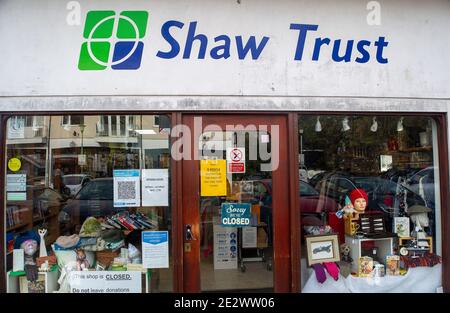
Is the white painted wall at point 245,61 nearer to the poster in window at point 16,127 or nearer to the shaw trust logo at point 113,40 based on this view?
the shaw trust logo at point 113,40

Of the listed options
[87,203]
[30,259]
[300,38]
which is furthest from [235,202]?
[30,259]

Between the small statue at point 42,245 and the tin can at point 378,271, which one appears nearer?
the small statue at point 42,245

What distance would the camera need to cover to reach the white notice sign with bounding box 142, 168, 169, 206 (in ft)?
12.8

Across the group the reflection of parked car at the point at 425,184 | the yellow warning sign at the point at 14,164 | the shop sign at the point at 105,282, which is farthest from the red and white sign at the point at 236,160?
the yellow warning sign at the point at 14,164

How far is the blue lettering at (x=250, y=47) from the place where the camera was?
389 cm

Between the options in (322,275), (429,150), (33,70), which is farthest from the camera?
(429,150)

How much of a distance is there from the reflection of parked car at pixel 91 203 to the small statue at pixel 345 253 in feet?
8.39

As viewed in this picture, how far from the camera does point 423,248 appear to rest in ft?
13.9

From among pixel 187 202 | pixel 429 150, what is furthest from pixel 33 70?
pixel 429 150

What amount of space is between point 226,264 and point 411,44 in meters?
3.21

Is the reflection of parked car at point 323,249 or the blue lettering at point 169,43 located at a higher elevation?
the blue lettering at point 169,43

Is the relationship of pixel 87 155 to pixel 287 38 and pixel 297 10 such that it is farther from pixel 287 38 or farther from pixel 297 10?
pixel 297 10

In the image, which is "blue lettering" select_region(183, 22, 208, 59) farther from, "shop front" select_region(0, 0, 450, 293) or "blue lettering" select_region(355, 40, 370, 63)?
"blue lettering" select_region(355, 40, 370, 63)

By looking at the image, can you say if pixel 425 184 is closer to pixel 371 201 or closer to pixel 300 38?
pixel 371 201
